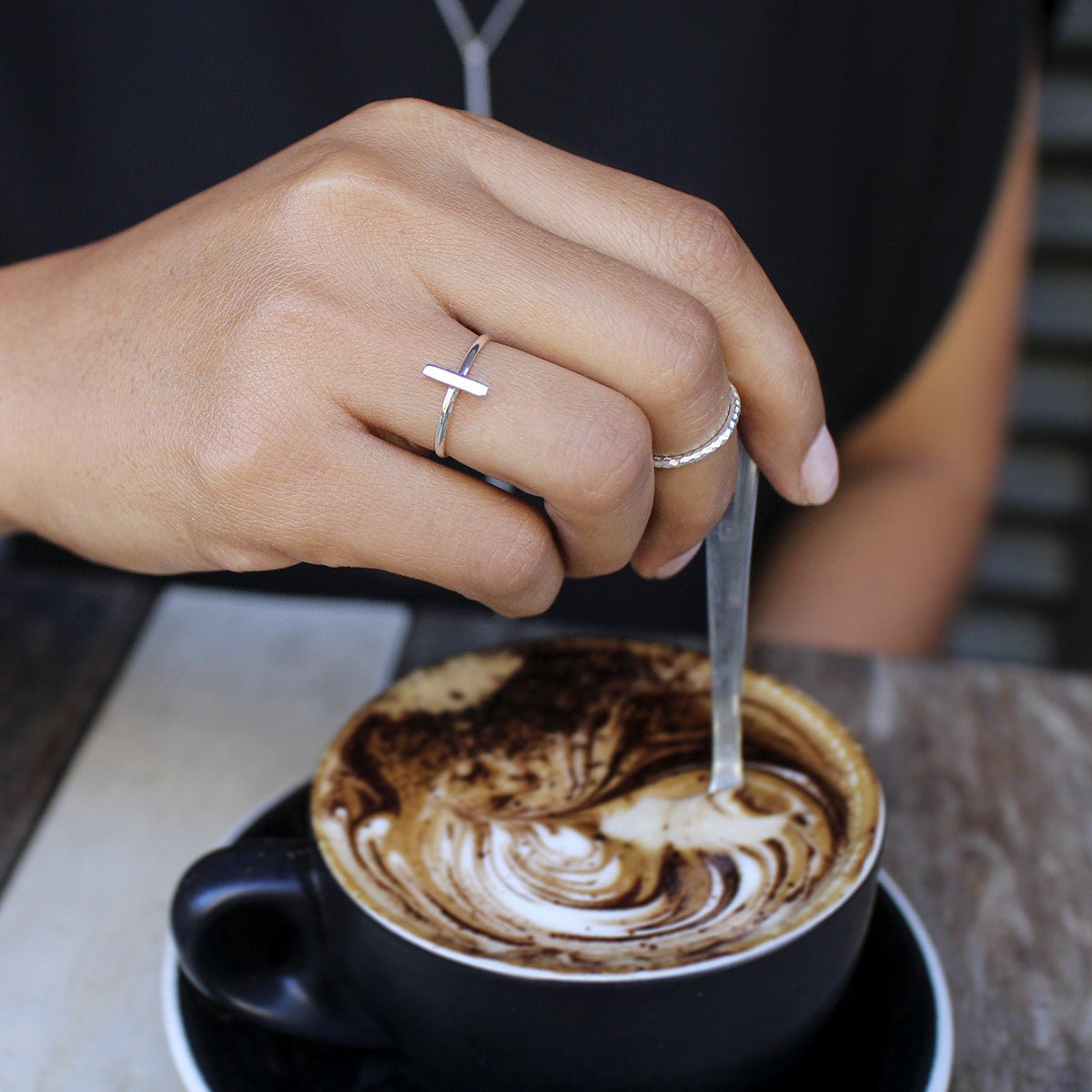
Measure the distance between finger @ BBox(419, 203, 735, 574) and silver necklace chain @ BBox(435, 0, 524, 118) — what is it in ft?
1.83

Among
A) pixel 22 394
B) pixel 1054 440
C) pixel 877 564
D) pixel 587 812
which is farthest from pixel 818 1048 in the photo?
pixel 1054 440

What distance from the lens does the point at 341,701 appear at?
78 centimetres

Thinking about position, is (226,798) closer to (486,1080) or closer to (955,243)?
(486,1080)

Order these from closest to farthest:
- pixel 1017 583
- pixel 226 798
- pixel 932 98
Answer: pixel 226 798
pixel 932 98
pixel 1017 583

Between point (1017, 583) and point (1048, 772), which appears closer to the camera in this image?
point (1048, 772)

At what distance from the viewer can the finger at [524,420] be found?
429mm

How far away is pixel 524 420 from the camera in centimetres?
43

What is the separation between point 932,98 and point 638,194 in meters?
0.82

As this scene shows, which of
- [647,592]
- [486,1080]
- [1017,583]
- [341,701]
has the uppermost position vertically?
[486,1080]

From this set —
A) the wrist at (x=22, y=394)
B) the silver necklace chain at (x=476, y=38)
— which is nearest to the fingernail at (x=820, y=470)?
the wrist at (x=22, y=394)

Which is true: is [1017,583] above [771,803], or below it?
below

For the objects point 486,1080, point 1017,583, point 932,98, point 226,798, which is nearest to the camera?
point 486,1080

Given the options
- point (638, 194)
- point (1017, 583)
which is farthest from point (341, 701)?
point (1017, 583)

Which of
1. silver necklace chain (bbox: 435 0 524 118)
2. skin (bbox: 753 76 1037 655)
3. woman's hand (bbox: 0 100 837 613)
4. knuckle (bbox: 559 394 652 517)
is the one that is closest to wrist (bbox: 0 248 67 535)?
woman's hand (bbox: 0 100 837 613)
